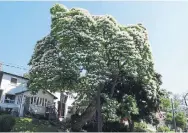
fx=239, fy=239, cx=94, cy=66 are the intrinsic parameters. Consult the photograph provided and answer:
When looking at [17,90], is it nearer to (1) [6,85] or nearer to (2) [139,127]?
(1) [6,85]

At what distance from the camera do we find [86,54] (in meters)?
25.4

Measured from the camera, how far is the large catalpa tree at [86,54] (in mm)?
25703

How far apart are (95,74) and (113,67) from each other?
13.1 feet

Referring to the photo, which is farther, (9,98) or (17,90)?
(17,90)

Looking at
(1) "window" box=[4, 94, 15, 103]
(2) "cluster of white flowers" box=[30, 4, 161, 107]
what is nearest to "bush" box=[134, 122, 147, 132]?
(2) "cluster of white flowers" box=[30, 4, 161, 107]

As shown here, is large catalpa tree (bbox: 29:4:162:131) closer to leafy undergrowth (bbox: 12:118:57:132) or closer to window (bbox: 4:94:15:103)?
leafy undergrowth (bbox: 12:118:57:132)

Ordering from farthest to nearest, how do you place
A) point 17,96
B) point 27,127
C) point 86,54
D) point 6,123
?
point 17,96 → point 27,127 → point 86,54 → point 6,123

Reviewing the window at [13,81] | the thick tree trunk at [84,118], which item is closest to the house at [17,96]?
the window at [13,81]

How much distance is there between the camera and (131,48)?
27297 mm

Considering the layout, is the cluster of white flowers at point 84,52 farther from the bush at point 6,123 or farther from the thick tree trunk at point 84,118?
the thick tree trunk at point 84,118

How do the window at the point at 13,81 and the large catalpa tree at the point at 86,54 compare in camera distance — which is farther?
the window at the point at 13,81

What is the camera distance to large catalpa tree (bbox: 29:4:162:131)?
25703mm

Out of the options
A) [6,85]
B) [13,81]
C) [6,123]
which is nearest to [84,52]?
[6,123]

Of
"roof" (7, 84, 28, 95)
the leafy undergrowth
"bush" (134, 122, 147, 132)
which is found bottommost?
"bush" (134, 122, 147, 132)
